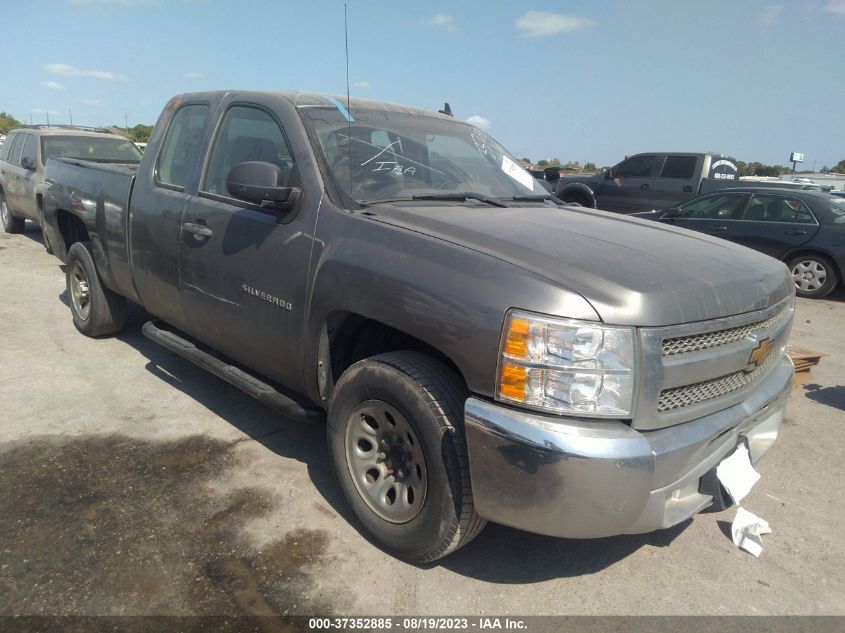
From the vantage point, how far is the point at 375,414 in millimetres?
2797

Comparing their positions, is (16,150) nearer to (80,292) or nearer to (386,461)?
(80,292)

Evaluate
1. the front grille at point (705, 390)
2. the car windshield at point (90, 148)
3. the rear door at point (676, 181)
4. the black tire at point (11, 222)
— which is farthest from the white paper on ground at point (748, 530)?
the black tire at point (11, 222)

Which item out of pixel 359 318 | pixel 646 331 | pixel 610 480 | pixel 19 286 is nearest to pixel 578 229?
pixel 646 331

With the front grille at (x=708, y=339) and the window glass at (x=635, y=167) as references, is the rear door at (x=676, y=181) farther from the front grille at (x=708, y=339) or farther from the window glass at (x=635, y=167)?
the front grille at (x=708, y=339)

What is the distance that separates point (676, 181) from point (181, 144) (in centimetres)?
1178

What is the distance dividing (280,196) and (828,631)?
9.67 feet

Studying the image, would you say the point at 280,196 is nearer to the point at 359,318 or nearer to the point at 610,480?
the point at 359,318

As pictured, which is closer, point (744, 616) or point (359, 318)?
point (744, 616)

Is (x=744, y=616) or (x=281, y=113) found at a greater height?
(x=281, y=113)

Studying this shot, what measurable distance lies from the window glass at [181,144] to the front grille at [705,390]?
3.07 metres

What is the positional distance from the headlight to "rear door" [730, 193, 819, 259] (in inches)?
322

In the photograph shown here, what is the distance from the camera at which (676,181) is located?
1365 cm

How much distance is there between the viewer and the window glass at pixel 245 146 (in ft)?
11.3

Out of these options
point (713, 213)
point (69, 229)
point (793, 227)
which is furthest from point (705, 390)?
point (713, 213)
